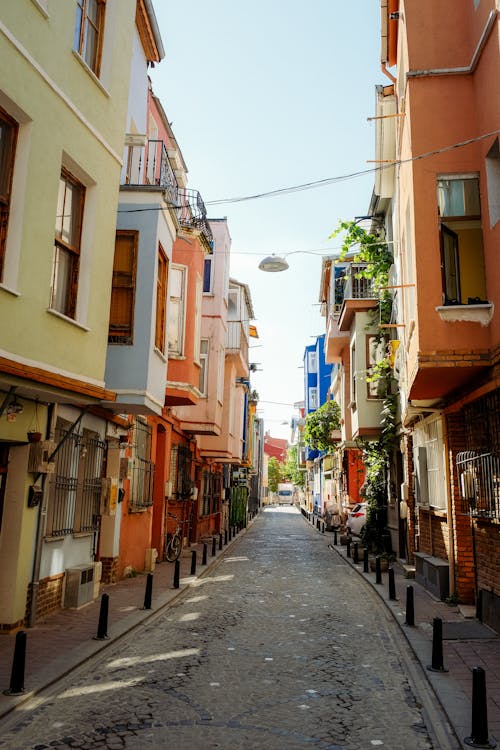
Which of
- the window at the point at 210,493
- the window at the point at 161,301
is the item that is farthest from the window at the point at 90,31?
the window at the point at 210,493

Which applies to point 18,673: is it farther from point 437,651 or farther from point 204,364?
point 204,364

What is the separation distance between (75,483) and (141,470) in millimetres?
4714

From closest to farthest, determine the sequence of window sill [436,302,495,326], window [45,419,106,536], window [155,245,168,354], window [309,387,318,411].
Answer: window sill [436,302,495,326] < window [45,419,106,536] < window [155,245,168,354] < window [309,387,318,411]

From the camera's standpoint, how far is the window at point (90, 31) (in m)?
9.58

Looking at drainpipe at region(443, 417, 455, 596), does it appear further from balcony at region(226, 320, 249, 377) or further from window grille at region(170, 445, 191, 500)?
balcony at region(226, 320, 249, 377)

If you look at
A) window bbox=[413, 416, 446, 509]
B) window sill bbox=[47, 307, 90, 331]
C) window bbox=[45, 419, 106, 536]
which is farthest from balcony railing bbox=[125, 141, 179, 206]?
window bbox=[413, 416, 446, 509]

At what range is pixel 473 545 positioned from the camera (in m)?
10.9

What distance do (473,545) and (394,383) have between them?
8.33 m

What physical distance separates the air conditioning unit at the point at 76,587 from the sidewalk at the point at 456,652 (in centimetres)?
543

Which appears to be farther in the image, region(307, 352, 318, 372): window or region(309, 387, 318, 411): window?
region(307, 352, 318, 372): window

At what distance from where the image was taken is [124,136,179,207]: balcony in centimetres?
1348

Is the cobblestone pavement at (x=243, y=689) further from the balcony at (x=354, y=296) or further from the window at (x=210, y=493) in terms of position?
the window at (x=210, y=493)

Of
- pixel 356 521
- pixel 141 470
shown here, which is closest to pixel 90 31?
pixel 141 470

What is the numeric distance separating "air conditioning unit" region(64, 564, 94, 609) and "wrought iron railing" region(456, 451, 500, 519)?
6738 millimetres
